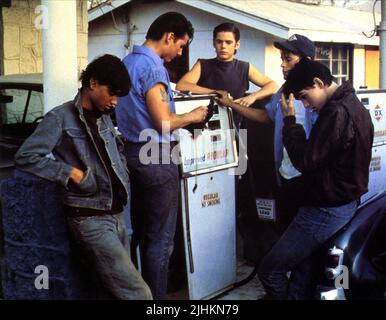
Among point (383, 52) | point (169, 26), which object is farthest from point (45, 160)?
point (383, 52)

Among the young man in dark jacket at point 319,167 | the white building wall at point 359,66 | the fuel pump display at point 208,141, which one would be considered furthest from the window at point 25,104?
the white building wall at point 359,66

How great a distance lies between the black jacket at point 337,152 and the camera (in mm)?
3662

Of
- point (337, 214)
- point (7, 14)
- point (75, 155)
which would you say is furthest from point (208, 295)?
point (7, 14)

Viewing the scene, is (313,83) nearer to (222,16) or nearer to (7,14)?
(7,14)

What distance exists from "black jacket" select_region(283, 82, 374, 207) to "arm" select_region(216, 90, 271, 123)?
1.17 metres

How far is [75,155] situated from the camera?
134 inches

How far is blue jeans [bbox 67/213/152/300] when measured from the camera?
134 inches

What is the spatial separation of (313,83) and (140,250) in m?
1.69

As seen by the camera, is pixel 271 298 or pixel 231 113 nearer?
pixel 271 298

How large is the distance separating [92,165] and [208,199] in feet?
5.10

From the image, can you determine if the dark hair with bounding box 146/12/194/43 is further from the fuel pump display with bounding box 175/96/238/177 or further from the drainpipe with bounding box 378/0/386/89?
the drainpipe with bounding box 378/0/386/89

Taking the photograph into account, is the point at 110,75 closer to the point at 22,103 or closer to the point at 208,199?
the point at 208,199

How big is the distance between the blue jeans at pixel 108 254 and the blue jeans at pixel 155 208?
25.8 inches

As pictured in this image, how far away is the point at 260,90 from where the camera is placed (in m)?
5.66
